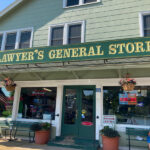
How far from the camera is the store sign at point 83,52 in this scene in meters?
4.92

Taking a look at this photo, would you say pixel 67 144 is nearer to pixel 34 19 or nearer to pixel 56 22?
pixel 56 22

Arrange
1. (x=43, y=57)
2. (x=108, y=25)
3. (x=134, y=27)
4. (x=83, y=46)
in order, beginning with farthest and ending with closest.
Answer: (x=108, y=25) → (x=134, y=27) → (x=43, y=57) → (x=83, y=46)

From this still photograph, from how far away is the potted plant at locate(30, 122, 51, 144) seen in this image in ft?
21.7

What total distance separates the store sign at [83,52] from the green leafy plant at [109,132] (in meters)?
2.70

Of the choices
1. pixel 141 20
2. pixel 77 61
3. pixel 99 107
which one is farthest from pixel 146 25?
pixel 99 107

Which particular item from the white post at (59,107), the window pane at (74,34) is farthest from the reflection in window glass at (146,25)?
the white post at (59,107)

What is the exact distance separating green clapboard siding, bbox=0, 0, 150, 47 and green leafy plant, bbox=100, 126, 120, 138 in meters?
3.84

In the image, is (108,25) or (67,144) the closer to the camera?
(67,144)

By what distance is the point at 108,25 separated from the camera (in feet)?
24.0

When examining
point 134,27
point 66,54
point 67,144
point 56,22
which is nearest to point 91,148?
point 67,144

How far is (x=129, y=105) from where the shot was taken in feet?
21.0

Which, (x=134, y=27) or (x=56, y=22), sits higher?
(x=56, y=22)

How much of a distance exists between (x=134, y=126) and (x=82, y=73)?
2979 mm

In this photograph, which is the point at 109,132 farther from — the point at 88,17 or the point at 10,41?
the point at 10,41
